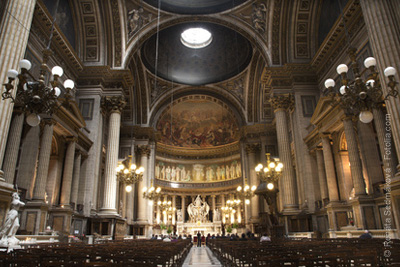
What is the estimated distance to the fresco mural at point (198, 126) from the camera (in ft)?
102

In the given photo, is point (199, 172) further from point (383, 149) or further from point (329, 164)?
point (383, 149)

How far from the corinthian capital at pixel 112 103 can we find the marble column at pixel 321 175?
1088 cm

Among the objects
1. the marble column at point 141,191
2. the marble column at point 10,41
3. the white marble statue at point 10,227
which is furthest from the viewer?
the marble column at point 141,191

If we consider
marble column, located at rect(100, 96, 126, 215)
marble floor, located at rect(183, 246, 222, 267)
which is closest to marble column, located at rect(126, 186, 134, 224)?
marble column, located at rect(100, 96, 126, 215)

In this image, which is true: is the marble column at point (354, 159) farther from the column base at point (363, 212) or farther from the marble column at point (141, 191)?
the marble column at point (141, 191)

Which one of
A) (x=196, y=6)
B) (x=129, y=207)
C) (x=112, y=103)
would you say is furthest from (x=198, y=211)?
(x=196, y=6)

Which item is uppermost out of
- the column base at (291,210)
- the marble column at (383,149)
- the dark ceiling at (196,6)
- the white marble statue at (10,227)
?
the dark ceiling at (196,6)

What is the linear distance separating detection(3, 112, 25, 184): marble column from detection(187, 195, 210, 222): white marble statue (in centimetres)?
2324

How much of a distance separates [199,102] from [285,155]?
16.6m

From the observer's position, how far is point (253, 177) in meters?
25.1

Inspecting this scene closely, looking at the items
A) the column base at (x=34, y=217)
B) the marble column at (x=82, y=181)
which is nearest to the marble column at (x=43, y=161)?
the column base at (x=34, y=217)

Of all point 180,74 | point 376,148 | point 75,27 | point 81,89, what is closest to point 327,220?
point 376,148

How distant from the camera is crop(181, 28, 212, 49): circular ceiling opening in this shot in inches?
1041

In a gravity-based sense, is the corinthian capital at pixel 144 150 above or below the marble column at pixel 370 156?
above
